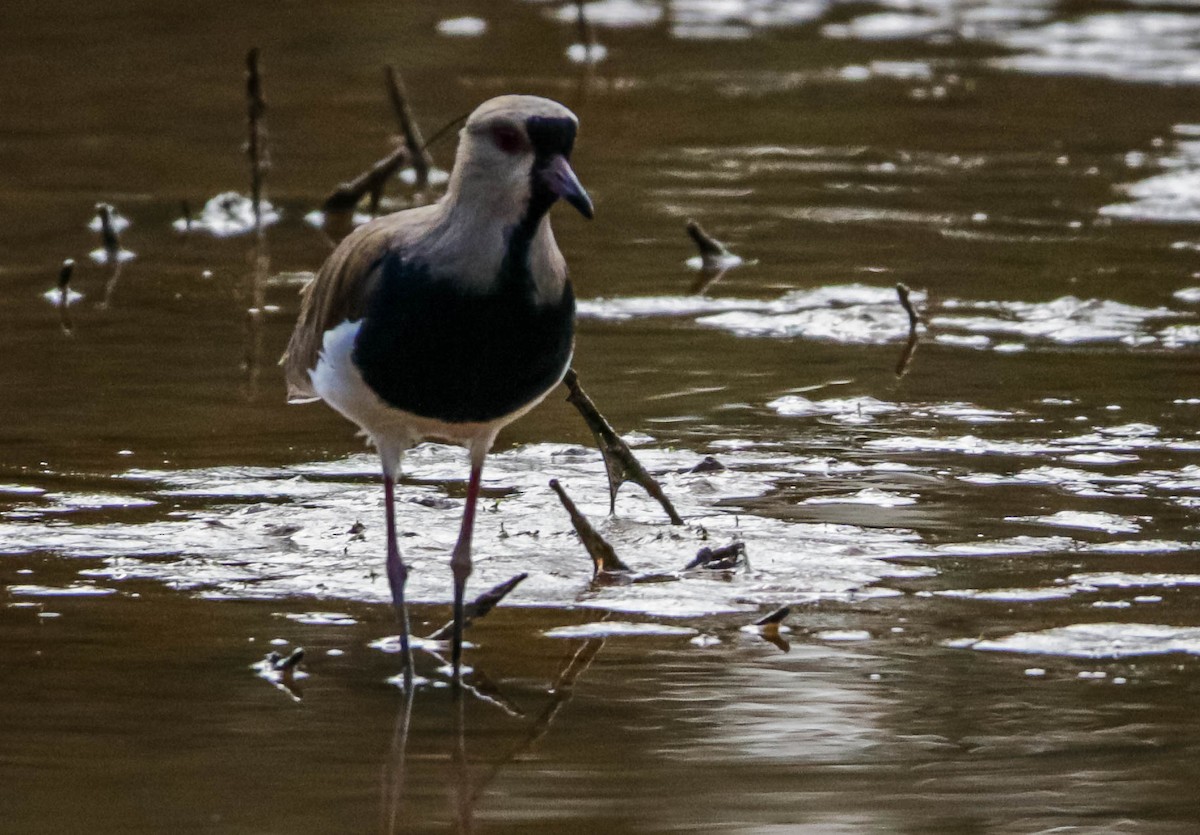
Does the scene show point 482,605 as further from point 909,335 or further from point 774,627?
point 909,335

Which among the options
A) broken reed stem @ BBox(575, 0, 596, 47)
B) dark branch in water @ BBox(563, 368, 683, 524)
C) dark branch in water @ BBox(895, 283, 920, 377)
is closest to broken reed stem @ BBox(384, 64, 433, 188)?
dark branch in water @ BBox(895, 283, 920, 377)

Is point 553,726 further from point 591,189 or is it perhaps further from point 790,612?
point 591,189

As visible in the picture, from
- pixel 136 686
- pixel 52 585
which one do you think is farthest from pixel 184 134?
pixel 136 686

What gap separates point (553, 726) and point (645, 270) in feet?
16.5

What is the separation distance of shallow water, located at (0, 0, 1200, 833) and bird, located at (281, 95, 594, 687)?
63 cm

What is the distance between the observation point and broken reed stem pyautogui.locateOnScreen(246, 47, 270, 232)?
1029 cm

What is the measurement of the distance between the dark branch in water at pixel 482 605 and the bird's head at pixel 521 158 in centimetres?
105

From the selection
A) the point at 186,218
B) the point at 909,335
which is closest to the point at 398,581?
the point at 909,335

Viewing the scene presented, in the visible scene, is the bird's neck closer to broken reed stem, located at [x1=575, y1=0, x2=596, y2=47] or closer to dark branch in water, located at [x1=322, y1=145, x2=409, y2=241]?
dark branch in water, located at [x1=322, y1=145, x2=409, y2=241]

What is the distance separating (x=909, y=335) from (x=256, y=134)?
11.4 ft

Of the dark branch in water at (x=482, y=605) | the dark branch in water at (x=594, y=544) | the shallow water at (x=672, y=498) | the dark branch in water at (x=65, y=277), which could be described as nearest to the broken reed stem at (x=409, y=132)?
the shallow water at (x=672, y=498)

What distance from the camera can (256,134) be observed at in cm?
1045

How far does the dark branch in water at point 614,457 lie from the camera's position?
6473 millimetres

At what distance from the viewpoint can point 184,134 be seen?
42.3 ft
